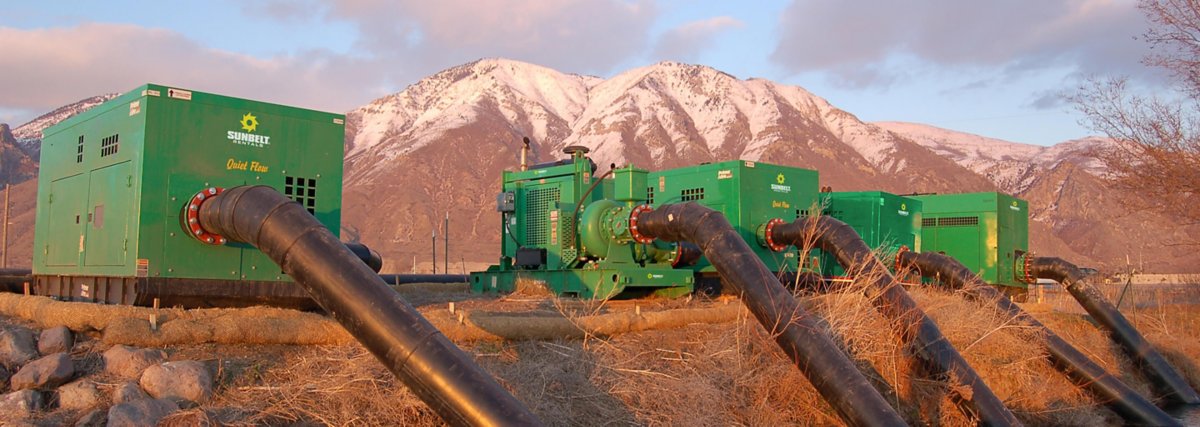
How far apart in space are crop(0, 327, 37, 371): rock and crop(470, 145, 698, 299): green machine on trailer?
24.8ft

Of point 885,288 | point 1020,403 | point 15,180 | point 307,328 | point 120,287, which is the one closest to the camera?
point 307,328

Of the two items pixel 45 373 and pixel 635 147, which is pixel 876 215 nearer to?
pixel 45 373

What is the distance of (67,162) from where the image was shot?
38.3 ft

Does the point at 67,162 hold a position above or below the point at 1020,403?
above

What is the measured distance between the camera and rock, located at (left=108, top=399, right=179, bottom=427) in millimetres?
6785

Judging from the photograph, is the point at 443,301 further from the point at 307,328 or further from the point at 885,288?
the point at 885,288

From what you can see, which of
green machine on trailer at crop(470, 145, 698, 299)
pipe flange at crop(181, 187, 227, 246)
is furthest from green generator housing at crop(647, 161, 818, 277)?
pipe flange at crop(181, 187, 227, 246)

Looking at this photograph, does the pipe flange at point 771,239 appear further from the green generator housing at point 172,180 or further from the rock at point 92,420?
the rock at point 92,420

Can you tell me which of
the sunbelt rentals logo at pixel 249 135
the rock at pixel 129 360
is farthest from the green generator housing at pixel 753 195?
the rock at pixel 129 360

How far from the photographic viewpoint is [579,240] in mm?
15945

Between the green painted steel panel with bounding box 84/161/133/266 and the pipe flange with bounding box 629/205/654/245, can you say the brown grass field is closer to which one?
the green painted steel panel with bounding box 84/161/133/266

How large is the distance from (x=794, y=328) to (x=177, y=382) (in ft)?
18.8

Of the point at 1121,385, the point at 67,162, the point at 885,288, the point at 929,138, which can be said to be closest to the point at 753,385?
the point at 885,288

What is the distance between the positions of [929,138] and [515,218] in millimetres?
155609
